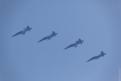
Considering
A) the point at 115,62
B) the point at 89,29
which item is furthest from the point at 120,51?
the point at 89,29

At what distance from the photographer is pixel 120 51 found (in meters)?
1.10

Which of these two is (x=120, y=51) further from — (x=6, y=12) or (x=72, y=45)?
(x=6, y=12)

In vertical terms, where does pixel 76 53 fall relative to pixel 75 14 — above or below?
below

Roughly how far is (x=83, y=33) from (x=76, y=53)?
9 centimetres

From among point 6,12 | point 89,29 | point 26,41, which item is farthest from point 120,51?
point 6,12

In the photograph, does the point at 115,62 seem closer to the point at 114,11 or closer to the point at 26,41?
the point at 114,11

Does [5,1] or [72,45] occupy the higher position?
[5,1]

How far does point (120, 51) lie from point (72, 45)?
20 cm

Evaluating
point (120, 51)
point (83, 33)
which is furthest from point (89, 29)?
point (120, 51)

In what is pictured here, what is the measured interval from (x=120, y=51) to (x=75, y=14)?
0.24 meters

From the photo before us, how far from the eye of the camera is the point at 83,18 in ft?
3.63

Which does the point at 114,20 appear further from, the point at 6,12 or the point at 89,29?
the point at 6,12

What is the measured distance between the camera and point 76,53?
110cm

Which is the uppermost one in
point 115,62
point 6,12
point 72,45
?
point 6,12
